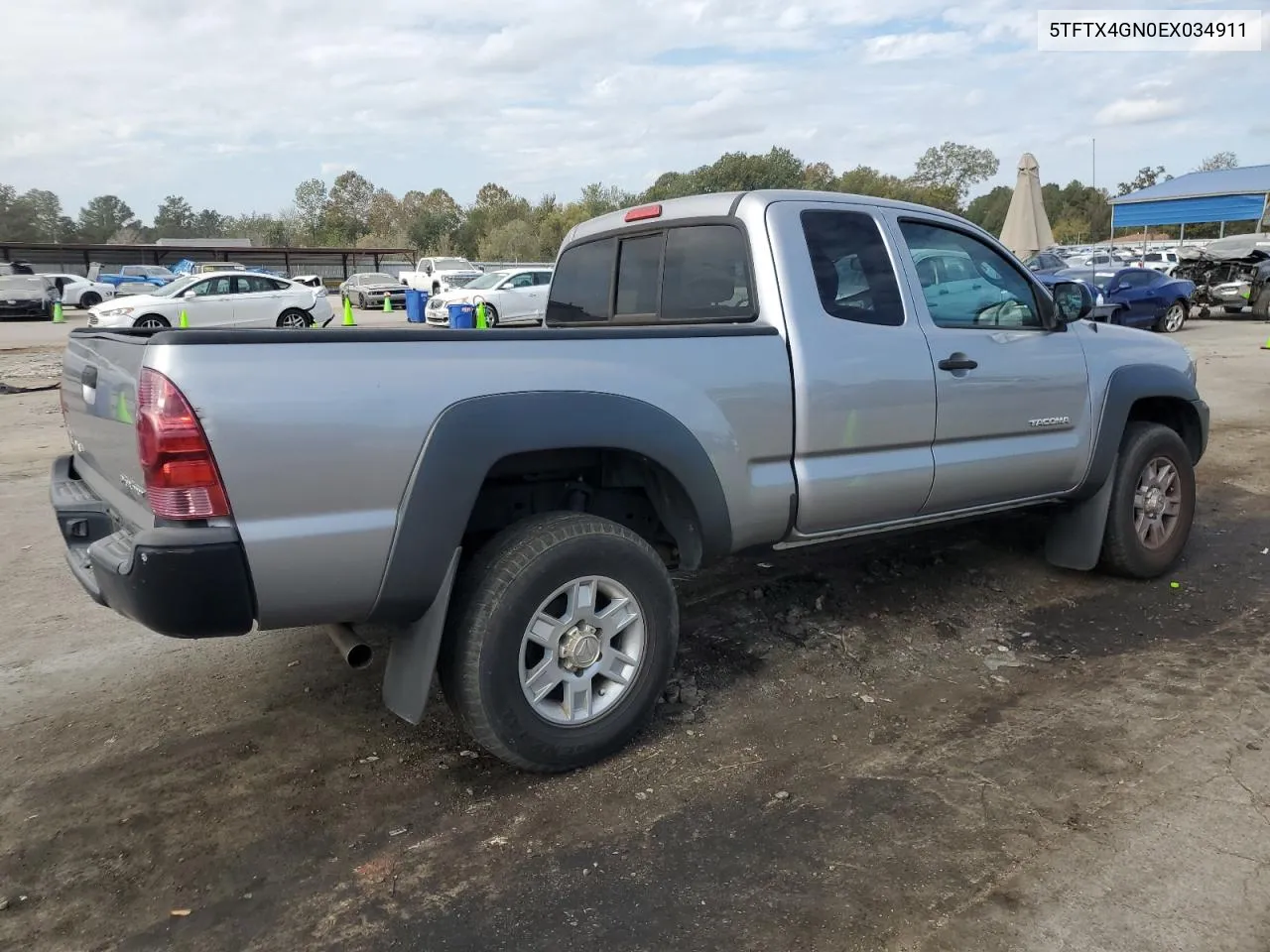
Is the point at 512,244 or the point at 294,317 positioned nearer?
the point at 294,317

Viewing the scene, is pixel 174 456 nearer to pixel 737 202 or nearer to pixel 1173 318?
pixel 737 202

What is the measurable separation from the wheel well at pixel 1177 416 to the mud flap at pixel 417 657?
412 cm

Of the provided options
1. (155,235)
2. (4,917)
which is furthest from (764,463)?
(155,235)

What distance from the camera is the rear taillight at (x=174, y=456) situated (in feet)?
8.06

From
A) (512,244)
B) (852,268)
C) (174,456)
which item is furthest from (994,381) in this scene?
(512,244)

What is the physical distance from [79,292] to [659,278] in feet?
124

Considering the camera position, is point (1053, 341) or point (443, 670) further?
point (1053, 341)

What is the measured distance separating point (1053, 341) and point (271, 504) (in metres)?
3.67

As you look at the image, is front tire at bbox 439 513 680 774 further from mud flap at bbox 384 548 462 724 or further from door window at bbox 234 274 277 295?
door window at bbox 234 274 277 295

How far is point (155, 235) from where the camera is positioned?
96.9 meters

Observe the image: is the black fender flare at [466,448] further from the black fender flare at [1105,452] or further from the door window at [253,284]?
the door window at [253,284]

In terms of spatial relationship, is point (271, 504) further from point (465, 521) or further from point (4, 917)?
point (4, 917)

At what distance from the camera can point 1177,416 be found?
539cm

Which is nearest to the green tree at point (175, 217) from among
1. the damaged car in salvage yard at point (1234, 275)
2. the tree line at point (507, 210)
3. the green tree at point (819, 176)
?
the tree line at point (507, 210)
